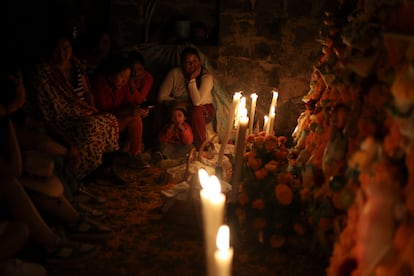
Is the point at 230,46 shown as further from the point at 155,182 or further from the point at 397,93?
the point at 397,93

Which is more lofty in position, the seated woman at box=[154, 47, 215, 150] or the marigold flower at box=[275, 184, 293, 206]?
the seated woman at box=[154, 47, 215, 150]

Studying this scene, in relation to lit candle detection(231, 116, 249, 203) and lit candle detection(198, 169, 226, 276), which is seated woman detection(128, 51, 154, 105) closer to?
lit candle detection(231, 116, 249, 203)

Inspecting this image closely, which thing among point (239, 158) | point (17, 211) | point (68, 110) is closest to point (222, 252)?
point (239, 158)

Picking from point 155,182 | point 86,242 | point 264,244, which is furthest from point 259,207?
point 155,182

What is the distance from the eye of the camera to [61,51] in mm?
3115

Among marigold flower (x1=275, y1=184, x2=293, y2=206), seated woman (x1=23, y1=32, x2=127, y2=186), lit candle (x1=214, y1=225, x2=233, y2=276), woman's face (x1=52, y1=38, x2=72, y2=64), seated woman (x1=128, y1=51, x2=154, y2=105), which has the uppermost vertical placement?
seated woman (x1=128, y1=51, x2=154, y2=105)

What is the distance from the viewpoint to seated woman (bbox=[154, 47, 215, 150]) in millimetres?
4008

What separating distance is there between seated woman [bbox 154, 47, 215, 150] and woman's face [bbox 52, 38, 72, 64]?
42.0 inches

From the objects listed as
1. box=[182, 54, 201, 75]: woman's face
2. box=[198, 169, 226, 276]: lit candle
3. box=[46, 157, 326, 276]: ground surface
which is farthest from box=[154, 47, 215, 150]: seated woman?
box=[198, 169, 226, 276]: lit candle

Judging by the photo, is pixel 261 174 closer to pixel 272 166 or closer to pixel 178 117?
pixel 272 166

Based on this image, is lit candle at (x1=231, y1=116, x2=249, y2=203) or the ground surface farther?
lit candle at (x1=231, y1=116, x2=249, y2=203)

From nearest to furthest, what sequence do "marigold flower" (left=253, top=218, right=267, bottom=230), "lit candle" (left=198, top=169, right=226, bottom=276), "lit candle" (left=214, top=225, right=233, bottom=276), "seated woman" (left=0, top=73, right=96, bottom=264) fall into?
"lit candle" (left=214, top=225, right=233, bottom=276) → "lit candle" (left=198, top=169, right=226, bottom=276) → "seated woman" (left=0, top=73, right=96, bottom=264) → "marigold flower" (left=253, top=218, right=267, bottom=230)

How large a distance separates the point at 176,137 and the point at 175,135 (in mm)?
18

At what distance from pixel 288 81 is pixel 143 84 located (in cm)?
131
